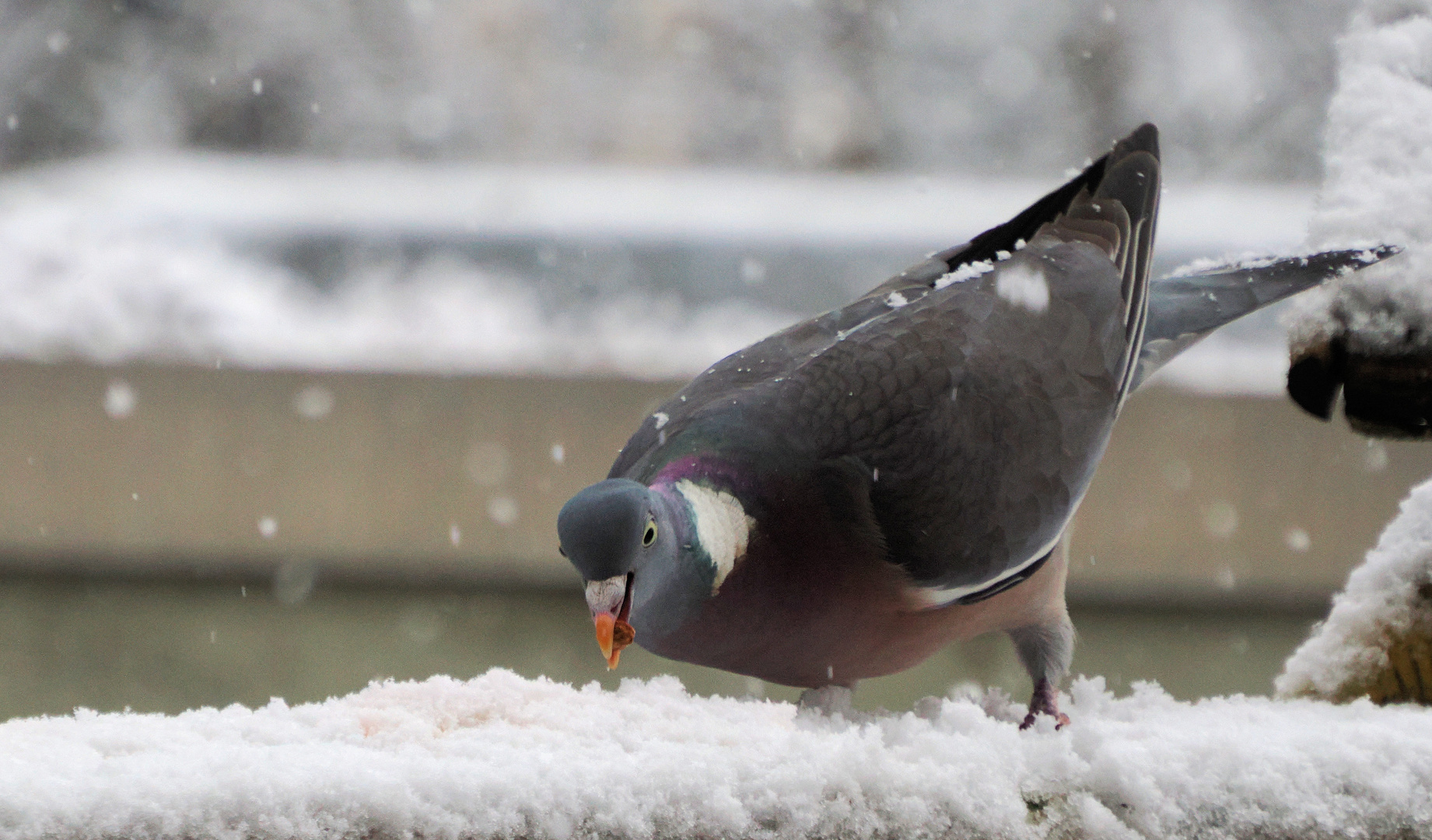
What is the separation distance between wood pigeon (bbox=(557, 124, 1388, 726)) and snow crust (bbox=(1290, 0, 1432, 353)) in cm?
4

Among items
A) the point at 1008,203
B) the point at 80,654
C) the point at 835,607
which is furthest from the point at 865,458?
the point at 1008,203

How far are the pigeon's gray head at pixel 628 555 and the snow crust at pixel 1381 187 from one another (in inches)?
25.5

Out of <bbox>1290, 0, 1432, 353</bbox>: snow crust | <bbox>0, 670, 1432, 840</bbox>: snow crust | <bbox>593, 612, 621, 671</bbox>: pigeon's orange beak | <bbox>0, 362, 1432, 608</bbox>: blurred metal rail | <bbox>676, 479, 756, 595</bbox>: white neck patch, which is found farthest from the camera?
<bbox>0, 362, 1432, 608</bbox>: blurred metal rail

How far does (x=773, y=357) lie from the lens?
143cm

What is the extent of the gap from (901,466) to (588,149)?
275 cm

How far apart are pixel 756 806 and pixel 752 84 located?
11.0 feet

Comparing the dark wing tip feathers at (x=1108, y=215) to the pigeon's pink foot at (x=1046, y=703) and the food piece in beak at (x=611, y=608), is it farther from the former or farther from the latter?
the food piece in beak at (x=611, y=608)

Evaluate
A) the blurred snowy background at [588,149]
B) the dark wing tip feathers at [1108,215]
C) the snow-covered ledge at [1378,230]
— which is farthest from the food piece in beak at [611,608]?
the blurred snowy background at [588,149]

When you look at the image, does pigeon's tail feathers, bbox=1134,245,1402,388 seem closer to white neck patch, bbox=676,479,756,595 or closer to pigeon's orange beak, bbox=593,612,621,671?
white neck patch, bbox=676,479,756,595

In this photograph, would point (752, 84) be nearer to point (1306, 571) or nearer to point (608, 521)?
point (1306, 571)

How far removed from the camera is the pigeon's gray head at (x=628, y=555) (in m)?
0.92

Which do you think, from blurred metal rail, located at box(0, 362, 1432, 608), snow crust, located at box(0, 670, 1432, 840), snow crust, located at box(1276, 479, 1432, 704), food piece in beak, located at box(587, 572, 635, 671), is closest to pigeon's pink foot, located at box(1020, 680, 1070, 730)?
snow crust, located at box(1276, 479, 1432, 704)

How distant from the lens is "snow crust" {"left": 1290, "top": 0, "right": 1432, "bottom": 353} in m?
1.16

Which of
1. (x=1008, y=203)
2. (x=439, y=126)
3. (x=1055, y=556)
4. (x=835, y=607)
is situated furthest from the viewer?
(x=439, y=126)
